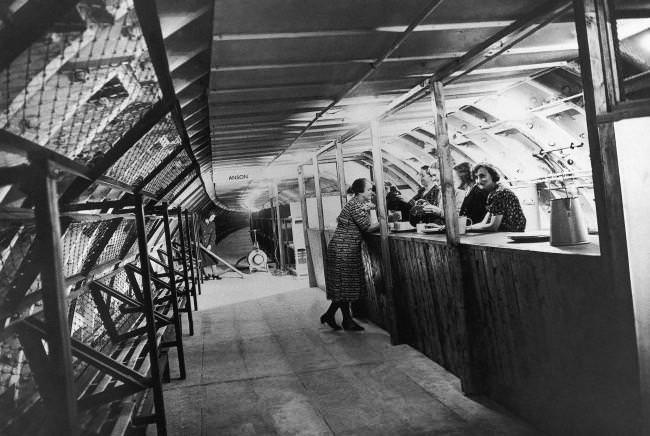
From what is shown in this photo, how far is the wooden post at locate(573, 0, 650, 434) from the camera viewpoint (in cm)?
252

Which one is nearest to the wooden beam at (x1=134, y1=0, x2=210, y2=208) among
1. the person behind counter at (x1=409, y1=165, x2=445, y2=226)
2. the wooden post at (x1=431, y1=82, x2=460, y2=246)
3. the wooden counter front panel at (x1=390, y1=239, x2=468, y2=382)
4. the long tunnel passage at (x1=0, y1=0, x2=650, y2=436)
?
the long tunnel passage at (x1=0, y1=0, x2=650, y2=436)

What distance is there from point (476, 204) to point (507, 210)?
0.74m

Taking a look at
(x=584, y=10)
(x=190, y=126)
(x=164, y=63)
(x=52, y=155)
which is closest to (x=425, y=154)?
A: (x=190, y=126)

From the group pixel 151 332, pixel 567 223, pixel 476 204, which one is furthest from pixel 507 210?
pixel 151 332

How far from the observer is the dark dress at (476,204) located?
5766 millimetres

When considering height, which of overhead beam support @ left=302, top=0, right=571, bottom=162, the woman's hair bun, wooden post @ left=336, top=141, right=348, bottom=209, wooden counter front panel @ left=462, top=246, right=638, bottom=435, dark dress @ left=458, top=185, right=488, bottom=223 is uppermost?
overhead beam support @ left=302, top=0, right=571, bottom=162

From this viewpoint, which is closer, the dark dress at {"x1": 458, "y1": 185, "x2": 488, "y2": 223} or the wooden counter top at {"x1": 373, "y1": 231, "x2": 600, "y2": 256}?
the wooden counter top at {"x1": 373, "y1": 231, "x2": 600, "y2": 256}

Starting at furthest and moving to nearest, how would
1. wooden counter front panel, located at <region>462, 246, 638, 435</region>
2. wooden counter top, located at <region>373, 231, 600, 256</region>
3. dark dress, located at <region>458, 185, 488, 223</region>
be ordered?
dark dress, located at <region>458, 185, 488, 223</region> → wooden counter top, located at <region>373, 231, 600, 256</region> → wooden counter front panel, located at <region>462, 246, 638, 435</region>

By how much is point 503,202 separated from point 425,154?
229 inches

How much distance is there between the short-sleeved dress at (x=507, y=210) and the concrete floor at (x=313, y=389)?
159 cm

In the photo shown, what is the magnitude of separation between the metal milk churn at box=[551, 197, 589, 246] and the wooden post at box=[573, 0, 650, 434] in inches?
29.9

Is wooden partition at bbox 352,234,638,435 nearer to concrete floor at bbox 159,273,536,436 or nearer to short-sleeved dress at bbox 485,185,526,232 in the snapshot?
concrete floor at bbox 159,273,536,436

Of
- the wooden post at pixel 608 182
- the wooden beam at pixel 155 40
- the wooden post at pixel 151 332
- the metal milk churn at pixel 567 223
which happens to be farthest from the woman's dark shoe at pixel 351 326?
the wooden beam at pixel 155 40

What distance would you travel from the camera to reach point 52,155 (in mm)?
1790
